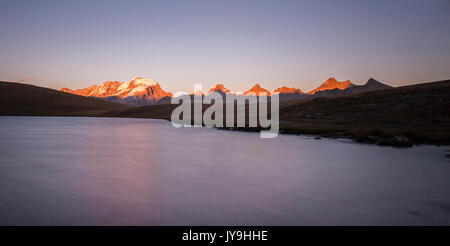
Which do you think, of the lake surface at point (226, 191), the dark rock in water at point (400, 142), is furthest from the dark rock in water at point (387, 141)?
the lake surface at point (226, 191)

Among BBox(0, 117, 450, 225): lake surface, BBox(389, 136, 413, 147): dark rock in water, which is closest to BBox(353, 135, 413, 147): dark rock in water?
BBox(389, 136, 413, 147): dark rock in water

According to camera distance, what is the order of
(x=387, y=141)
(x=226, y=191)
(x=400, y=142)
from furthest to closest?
(x=387, y=141) < (x=400, y=142) < (x=226, y=191)

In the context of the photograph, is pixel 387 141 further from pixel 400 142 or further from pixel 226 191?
pixel 226 191

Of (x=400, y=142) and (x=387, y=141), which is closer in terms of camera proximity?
(x=400, y=142)

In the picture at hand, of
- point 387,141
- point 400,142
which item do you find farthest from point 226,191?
point 387,141

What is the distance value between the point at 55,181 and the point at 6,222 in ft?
21.2

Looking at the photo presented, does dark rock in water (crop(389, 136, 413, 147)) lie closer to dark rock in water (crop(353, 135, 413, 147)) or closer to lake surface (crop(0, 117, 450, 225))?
dark rock in water (crop(353, 135, 413, 147))

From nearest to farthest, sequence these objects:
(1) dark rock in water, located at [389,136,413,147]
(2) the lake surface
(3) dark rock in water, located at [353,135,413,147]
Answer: (2) the lake surface, (1) dark rock in water, located at [389,136,413,147], (3) dark rock in water, located at [353,135,413,147]

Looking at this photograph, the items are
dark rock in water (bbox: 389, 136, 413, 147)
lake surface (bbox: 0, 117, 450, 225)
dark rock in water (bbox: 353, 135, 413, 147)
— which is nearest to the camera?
lake surface (bbox: 0, 117, 450, 225)

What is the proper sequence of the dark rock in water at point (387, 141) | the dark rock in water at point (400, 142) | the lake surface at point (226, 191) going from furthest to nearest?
1. the dark rock in water at point (387, 141)
2. the dark rock in water at point (400, 142)
3. the lake surface at point (226, 191)

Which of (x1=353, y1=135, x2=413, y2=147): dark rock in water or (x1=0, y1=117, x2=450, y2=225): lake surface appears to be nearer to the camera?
(x1=0, y1=117, x2=450, y2=225): lake surface

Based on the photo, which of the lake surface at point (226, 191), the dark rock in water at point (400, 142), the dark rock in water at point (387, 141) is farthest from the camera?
the dark rock in water at point (387, 141)

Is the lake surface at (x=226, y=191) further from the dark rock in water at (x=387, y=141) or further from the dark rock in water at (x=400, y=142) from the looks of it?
the dark rock in water at (x=387, y=141)

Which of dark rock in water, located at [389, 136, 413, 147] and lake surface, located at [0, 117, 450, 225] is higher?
dark rock in water, located at [389, 136, 413, 147]
